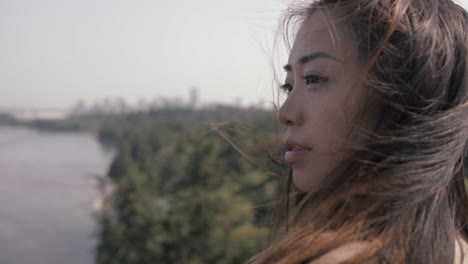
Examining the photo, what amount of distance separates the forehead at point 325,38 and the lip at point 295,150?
0.14 metres

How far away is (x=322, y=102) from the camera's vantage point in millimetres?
687

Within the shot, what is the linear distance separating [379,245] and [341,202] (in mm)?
112

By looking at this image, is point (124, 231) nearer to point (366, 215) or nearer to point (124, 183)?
point (124, 183)

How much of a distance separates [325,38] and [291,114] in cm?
14

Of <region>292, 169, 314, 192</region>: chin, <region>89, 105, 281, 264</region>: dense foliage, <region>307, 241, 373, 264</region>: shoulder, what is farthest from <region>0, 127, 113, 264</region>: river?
<region>307, 241, 373, 264</region>: shoulder

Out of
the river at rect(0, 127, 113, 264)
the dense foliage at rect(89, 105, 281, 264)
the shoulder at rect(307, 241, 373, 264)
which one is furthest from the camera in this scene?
the river at rect(0, 127, 113, 264)

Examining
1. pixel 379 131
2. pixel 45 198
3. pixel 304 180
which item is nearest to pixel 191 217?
pixel 304 180

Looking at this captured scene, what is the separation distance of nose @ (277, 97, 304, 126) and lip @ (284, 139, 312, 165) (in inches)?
1.3

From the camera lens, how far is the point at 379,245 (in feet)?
1.80

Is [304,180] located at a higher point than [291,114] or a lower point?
lower

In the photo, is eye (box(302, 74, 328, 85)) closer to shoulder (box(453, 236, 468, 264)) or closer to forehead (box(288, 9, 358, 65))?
forehead (box(288, 9, 358, 65))

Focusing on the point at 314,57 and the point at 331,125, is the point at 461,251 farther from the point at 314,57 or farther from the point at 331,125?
the point at 314,57

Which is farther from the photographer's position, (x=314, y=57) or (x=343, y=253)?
(x=314, y=57)

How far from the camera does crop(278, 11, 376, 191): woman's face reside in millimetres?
670
